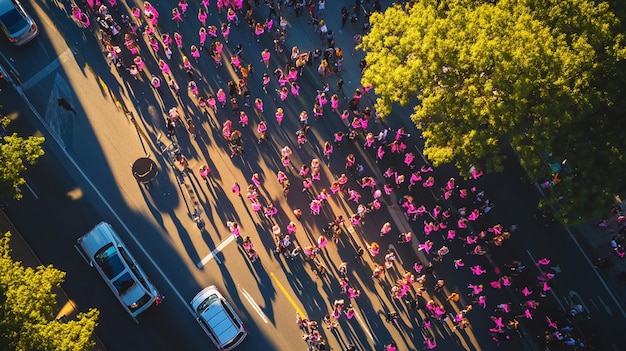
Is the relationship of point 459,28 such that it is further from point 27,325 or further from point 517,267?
point 27,325

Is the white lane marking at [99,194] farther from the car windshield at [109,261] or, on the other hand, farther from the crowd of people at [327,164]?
the crowd of people at [327,164]

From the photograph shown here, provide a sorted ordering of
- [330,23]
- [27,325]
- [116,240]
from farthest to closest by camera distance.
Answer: [330,23] < [116,240] < [27,325]

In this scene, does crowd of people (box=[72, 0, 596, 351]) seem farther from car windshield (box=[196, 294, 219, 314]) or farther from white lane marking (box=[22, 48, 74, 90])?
car windshield (box=[196, 294, 219, 314])

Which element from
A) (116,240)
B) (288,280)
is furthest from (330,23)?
(116,240)

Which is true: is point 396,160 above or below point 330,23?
below

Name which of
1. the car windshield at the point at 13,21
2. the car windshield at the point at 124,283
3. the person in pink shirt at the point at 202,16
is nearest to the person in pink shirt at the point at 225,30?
the person in pink shirt at the point at 202,16

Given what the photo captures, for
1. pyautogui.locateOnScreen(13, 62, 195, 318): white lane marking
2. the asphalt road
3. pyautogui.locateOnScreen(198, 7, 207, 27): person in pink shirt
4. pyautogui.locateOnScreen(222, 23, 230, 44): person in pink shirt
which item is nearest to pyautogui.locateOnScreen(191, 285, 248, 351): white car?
the asphalt road
